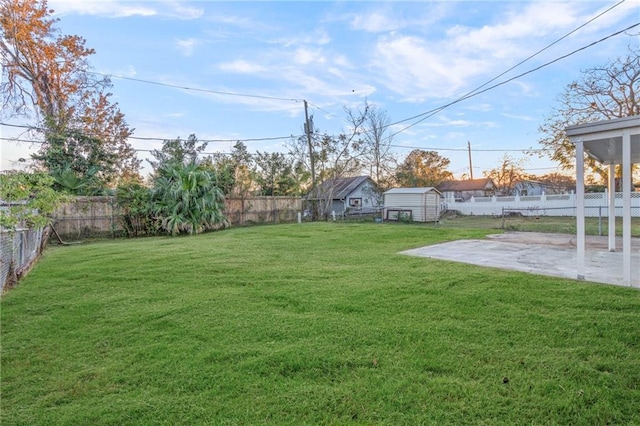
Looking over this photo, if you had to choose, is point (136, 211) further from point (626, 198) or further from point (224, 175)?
point (626, 198)

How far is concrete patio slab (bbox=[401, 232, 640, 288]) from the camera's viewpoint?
4.88 metres

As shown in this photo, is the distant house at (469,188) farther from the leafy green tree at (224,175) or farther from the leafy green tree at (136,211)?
the leafy green tree at (136,211)

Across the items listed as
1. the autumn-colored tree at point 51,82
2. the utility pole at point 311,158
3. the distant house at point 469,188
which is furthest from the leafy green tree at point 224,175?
the distant house at point 469,188

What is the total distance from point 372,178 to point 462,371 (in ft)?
73.3

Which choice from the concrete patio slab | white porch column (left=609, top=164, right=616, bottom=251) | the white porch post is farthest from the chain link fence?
white porch column (left=609, top=164, right=616, bottom=251)

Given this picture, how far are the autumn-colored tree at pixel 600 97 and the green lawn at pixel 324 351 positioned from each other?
17.1m

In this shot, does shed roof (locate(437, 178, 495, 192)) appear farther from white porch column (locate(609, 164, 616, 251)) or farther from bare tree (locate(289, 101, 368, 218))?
white porch column (locate(609, 164, 616, 251))

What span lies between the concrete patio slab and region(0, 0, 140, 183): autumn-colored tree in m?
15.1

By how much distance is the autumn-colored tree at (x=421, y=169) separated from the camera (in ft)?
82.2

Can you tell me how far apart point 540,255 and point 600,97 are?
15687 mm

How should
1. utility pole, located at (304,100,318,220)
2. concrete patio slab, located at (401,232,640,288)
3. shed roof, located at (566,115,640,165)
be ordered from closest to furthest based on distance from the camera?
shed roof, located at (566,115,640,165) < concrete patio slab, located at (401,232,640,288) < utility pole, located at (304,100,318,220)

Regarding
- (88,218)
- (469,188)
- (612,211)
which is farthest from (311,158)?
(469,188)

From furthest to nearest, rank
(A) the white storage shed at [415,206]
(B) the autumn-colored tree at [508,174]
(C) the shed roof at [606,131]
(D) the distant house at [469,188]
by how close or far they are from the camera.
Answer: (D) the distant house at [469,188]
(B) the autumn-colored tree at [508,174]
(A) the white storage shed at [415,206]
(C) the shed roof at [606,131]

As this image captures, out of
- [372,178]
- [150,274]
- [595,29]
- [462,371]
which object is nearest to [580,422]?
[462,371]
